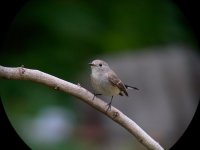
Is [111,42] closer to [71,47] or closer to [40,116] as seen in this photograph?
[71,47]

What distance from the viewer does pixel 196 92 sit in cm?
529

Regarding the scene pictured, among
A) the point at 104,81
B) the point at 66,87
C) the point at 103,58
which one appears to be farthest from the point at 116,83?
the point at 103,58

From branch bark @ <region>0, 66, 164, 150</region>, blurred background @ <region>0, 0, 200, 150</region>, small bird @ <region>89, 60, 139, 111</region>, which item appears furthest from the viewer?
blurred background @ <region>0, 0, 200, 150</region>

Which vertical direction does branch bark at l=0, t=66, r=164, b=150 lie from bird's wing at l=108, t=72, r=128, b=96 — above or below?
above

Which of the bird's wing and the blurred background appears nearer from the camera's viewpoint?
the bird's wing

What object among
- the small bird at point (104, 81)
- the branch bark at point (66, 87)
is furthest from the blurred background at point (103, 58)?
the branch bark at point (66, 87)

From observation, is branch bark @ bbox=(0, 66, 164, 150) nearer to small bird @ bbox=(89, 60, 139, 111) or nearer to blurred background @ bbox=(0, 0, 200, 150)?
small bird @ bbox=(89, 60, 139, 111)

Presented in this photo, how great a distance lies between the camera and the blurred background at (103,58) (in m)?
4.04

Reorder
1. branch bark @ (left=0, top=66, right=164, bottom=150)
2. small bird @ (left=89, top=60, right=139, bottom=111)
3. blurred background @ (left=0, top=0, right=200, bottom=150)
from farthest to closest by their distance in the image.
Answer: blurred background @ (left=0, top=0, right=200, bottom=150)
small bird @ (left=89, top=60, right=139, bottom=111)
branch bark @ (left=0, top=66, right=164, bottom=150)

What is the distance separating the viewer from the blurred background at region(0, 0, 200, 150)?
404cm

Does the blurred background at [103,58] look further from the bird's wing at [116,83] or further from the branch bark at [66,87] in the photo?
the branch bark at [66,87]

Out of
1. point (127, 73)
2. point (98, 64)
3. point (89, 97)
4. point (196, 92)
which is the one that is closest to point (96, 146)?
point (127, 73)

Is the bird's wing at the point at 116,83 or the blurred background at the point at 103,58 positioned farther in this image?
the blurred background at the point at 103,58

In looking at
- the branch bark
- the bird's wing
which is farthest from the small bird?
the branch bark
